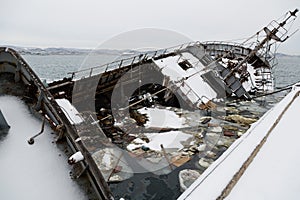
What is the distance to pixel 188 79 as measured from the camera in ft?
43.9

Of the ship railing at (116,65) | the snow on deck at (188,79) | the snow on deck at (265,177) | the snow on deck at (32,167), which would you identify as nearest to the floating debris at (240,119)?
the snow on deck at (188,79)

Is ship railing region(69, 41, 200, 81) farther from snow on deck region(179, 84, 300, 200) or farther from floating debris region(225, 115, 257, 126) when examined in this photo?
snow on deck region(179, 84, 300, 200)

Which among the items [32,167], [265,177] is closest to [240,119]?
[265,177]

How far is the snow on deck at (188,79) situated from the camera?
1264 centimetres

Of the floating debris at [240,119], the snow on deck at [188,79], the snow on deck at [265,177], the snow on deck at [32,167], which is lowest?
the floating debris at [240,119]

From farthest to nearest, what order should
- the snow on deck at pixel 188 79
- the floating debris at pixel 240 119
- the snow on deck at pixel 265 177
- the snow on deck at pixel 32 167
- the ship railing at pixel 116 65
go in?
the snow on deck at pixel 188 79 → the floating debris at pixel 240 119 → the ship railing at pixel 116 65 → the snow on deck at pixel 32 167 → the snow on deck at pixel 265 177

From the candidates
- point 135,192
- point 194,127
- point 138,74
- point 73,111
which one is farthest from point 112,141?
point 138,74

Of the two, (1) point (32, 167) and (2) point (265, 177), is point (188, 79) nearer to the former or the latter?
(2) point (265, 177)

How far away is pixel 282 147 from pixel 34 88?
12.5ft

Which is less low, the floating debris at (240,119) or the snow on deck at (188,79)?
the snow on deck at (188,79)

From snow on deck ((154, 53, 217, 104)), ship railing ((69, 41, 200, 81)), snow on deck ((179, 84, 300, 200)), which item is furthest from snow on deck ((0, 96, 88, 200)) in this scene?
snow on deck ((154, 53, 217, 104))

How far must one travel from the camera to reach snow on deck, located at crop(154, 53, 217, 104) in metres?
12.6

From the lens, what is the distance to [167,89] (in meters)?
12.7

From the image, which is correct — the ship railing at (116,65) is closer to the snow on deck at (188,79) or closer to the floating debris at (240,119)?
the snow on deck at (188,79)
